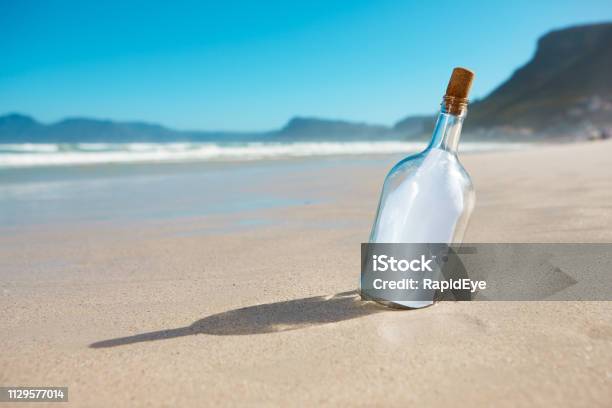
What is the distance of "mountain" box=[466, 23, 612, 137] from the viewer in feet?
140

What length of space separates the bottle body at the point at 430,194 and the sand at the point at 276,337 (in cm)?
17

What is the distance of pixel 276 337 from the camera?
991 mm

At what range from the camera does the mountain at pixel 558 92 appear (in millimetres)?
42719

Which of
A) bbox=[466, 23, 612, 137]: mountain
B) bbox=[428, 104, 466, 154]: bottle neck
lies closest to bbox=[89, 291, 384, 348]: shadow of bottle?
bbox=[428, 104, 466, 154]: bottle neck

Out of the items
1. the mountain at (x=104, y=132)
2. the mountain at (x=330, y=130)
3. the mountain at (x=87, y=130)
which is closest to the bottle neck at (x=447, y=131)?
the mountain at (x=104, y=132)

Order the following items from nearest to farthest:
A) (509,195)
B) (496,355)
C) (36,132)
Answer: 1. (496,355)
2. (509,195)
3. (36,132)

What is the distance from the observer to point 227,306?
1214 mm

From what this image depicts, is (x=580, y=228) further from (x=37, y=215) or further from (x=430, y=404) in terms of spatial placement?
(x=37, y=215)

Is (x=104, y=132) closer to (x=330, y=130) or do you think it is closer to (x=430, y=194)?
(x=330, y=130)

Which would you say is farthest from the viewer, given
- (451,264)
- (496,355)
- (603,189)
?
(603,189)

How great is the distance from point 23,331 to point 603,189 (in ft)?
9.98

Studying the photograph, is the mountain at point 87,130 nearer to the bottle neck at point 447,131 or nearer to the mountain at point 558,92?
the mountain at point 558,92

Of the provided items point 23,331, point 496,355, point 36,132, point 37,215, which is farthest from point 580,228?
point 36,132

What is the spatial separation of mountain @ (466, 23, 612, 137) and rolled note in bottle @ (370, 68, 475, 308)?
36079 millimetres
